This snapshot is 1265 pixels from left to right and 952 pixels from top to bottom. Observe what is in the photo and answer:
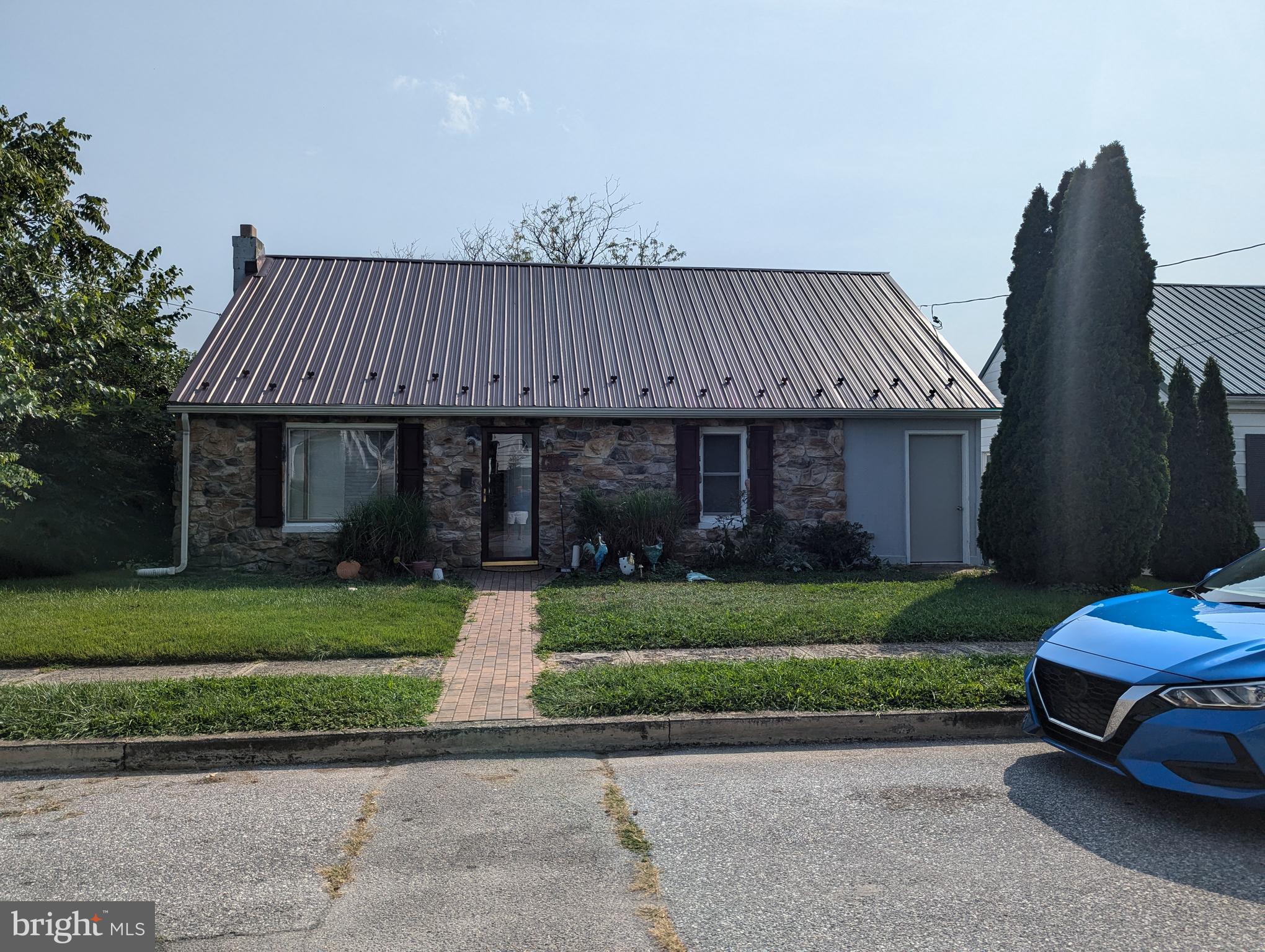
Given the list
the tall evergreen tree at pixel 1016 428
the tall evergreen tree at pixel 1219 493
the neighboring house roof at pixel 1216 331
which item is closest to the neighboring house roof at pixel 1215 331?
the neighboring house roof at pixel 1216 331

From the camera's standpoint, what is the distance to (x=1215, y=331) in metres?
16.9

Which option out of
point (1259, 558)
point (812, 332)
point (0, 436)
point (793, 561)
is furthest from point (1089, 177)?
point (0, 436)

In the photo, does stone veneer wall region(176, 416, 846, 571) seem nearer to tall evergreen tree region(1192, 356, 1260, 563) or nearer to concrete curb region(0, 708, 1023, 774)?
tall evergreen tree region(1192, 356, 1260, 563)

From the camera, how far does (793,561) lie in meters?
12.8

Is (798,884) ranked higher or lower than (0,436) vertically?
lower

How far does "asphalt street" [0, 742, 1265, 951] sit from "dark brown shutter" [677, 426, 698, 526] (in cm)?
805

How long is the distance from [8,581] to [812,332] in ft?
41.3

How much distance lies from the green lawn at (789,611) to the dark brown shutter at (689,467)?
1628 millimetres

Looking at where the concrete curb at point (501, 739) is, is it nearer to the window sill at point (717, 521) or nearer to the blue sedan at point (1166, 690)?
the blue sedan at point (1166, 690)

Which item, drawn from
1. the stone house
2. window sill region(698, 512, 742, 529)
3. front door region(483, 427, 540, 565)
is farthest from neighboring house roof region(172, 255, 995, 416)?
window sill region(698, 512, 742, 529)

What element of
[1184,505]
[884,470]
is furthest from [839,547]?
[1184,505]

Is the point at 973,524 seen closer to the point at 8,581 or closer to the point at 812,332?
the point at 812,332

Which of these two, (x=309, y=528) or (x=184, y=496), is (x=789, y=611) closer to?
(x=309, y=528)

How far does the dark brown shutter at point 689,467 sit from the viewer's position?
13211 millimetres
